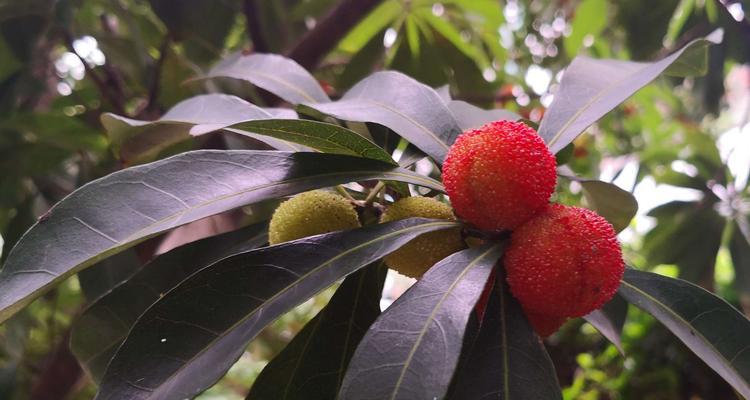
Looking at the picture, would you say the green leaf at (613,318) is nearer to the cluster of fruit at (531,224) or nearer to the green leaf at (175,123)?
the cluster of fruit at (531,224)

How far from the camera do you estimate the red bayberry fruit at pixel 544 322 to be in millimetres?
428

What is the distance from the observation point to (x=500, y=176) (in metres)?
0.39

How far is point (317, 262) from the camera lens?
15.3 inches

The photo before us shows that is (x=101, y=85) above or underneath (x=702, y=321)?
above

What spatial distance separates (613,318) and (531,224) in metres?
0.19

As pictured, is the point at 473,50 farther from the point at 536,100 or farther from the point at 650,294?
the point at 650,294

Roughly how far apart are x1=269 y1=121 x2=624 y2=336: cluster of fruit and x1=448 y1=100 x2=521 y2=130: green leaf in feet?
0.47

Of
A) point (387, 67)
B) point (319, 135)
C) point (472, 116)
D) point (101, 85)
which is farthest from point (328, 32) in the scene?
point (319, 135)

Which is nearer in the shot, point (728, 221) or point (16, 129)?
point (16, 129)

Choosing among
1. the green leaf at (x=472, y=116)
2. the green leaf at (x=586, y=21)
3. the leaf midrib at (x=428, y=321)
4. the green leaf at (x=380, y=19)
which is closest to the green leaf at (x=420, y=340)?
the leaf midrib at (x=428, y=321)

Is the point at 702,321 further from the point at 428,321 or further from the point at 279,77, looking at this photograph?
the point at 279,77

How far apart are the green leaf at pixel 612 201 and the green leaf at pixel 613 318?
10 cm

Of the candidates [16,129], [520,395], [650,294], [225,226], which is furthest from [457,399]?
[16,129]

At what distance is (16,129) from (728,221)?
1385mm
